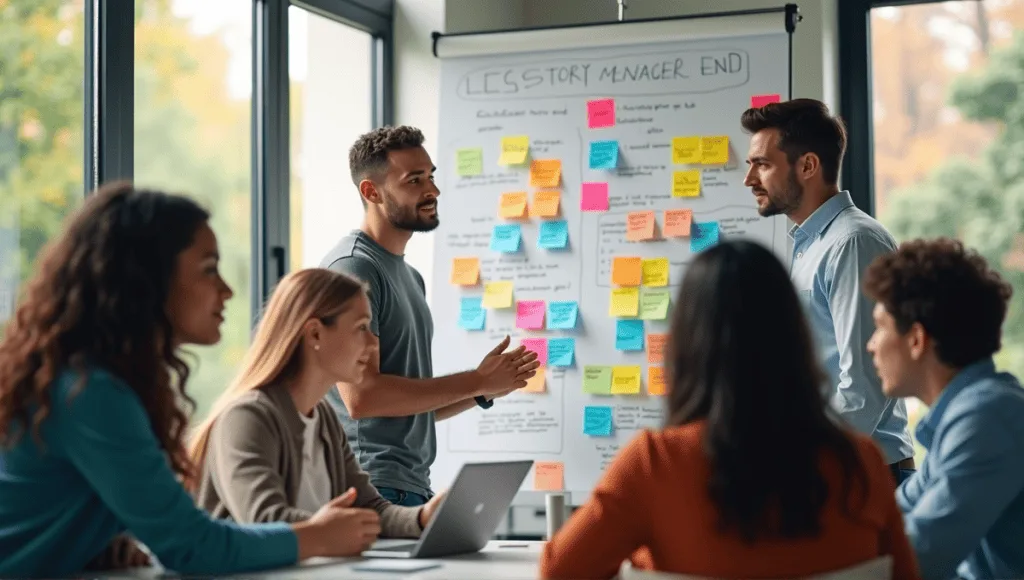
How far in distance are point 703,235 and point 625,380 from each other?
53cm

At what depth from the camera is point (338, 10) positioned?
13.7ft

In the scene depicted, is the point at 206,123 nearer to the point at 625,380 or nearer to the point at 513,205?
the point at 513,205

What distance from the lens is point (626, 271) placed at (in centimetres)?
385

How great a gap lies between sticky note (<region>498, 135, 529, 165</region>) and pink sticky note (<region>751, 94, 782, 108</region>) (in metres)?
0.76

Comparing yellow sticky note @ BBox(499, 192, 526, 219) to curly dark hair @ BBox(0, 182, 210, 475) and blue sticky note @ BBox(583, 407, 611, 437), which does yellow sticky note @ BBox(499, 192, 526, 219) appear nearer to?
blue sticky note @ BBox(583, 407, 611, 437)

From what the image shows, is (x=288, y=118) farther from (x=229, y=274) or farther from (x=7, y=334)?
(x=7, y=334)

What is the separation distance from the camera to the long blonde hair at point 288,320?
237 cm

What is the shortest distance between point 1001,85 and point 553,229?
1.69 metres

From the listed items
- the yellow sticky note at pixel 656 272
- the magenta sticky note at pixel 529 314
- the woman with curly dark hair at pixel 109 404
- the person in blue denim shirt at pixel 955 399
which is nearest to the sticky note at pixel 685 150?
the yellow sticky note at pixel 656 272

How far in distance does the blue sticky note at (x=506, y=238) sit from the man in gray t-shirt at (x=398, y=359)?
1.97ft

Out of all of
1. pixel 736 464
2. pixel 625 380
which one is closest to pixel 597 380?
pixel 625 380

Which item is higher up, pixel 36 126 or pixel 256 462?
pixel 36 126

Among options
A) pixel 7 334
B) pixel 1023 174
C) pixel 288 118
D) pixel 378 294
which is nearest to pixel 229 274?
pixel 288 118

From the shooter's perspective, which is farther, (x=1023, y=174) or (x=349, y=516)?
(x=1023, y=174)
